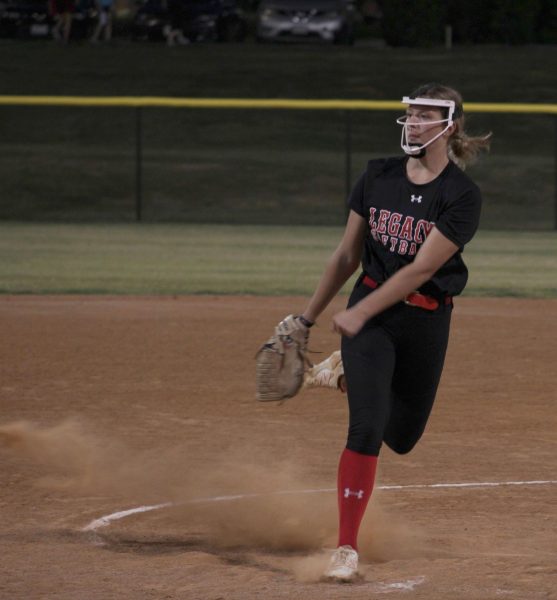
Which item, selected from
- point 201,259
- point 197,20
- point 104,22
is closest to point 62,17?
point 104,22

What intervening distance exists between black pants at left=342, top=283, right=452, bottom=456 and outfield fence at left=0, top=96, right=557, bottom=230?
1470cm

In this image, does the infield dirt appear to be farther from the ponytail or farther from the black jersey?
the ponytail

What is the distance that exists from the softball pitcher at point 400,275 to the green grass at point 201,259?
8.47 meters

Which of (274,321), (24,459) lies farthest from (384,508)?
(274,321)

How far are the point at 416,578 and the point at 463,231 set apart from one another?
135 centimetres

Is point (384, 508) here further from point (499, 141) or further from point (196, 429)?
point (499, 141)

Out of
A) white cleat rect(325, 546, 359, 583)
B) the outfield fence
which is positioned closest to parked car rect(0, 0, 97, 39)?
the outfield fence

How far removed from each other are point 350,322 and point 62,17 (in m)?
30.9

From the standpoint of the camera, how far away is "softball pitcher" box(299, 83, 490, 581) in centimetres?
519

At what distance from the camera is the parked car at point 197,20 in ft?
117

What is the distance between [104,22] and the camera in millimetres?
35344

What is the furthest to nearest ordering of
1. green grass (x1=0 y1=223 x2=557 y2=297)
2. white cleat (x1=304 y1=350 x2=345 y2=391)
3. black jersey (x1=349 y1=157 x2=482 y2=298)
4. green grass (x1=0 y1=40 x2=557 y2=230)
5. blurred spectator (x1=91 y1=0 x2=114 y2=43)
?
blurred spectator (x1=91 y1=0 x2=114 y2=43), green grass (x1=0 y1=40 x2=557 y2=230), green grass (x1=0 y1=223 x2=557 y2=297), white cleat (x1=304 y1=350 x2=345 y2=391), black jersey (x1=349 y1=157 x2=482 y2=298)

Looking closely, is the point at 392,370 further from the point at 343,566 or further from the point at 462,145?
the point at 462,145

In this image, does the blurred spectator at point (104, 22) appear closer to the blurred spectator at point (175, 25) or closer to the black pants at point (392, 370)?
the blurred spectator at point (175, 25)
